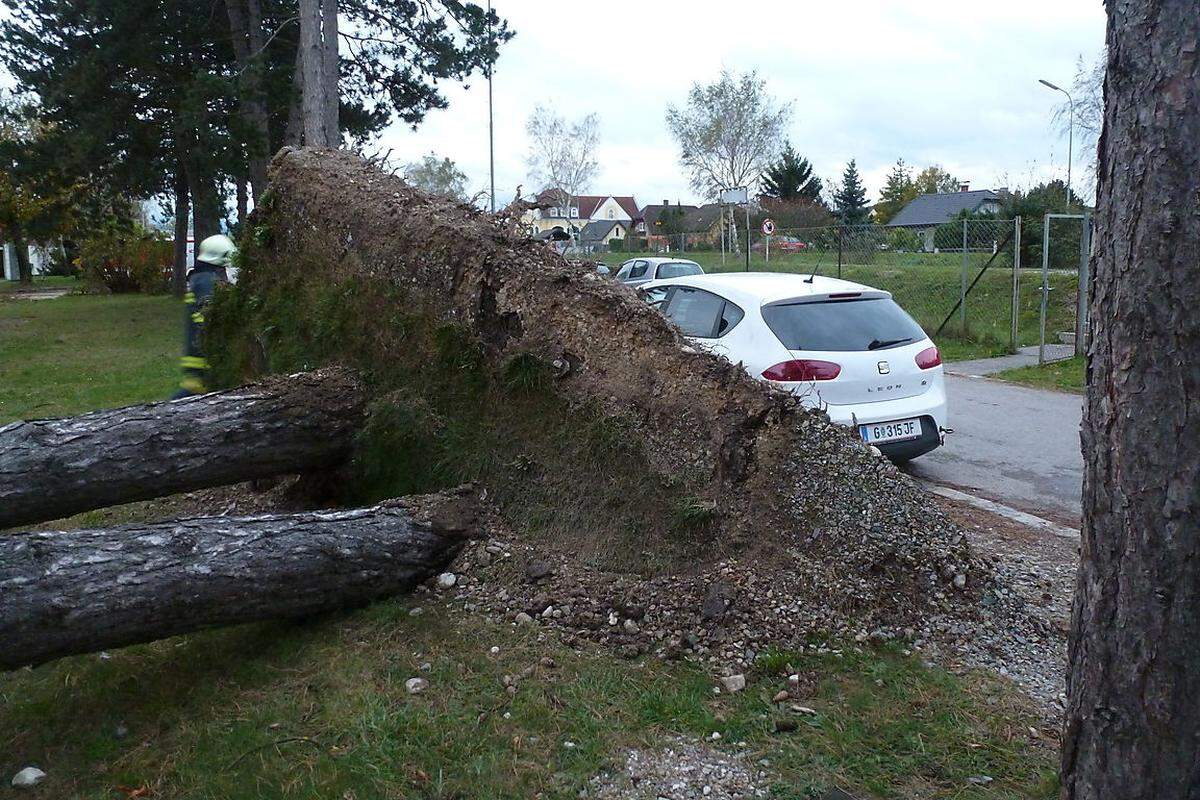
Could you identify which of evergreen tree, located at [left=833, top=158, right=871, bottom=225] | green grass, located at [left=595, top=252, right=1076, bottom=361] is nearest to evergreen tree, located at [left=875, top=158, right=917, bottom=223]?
evergreen tree, located at [left=833, top=158, right=871, bottom=225]

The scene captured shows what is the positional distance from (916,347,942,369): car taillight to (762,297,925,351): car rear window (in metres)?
0.13

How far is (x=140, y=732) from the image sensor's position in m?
3.85

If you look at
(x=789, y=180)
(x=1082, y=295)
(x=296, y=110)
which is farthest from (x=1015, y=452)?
(x=789, y=180)

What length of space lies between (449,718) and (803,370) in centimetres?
422

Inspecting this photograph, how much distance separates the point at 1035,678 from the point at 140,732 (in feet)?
11.8

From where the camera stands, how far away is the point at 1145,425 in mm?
2398

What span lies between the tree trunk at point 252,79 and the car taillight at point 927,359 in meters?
13.4

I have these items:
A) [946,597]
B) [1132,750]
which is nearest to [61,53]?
[946,597]

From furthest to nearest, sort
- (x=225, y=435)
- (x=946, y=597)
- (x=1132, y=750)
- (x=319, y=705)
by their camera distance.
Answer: (x=225, y=435)
(x=946, y=597)
(x=319, y=705)
(x=1132, y=750)

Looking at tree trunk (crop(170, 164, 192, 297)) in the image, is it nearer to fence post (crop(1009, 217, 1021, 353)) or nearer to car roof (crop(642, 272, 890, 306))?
fence post (crop(1009, 217, 1021, 353))

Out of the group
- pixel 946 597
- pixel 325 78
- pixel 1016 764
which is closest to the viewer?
pixel 1016 764

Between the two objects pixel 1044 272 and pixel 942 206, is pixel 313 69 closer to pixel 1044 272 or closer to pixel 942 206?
pixel 1044 272

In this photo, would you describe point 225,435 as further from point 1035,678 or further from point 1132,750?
point 1132,750

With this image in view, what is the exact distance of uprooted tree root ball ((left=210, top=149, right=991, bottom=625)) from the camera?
4469mm
